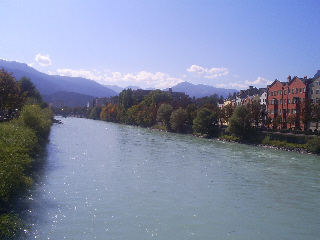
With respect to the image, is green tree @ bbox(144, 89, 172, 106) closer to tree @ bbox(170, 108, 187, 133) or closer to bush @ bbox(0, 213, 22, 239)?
tree @ bbox(170, 108, 187, 133)

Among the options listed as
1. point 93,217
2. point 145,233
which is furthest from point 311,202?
point 93,217

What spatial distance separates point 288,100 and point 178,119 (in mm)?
23334

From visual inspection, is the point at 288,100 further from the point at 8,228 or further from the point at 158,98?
the point at 8,228

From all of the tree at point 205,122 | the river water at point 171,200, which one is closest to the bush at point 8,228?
the river water at point 171,200

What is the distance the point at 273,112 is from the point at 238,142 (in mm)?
12097

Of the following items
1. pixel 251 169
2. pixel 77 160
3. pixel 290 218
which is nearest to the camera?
pixel 290 218

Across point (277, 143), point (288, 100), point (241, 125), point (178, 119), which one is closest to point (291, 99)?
point (288, 100)

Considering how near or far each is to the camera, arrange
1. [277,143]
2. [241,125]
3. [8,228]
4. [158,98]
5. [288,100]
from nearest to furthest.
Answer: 1. [8,228]
2. [277,143]
3. [241,125]
4. [288,100]
5. [158,98]

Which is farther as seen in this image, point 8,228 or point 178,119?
point 178,119

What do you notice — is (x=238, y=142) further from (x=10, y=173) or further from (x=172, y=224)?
(x=10, y=173)

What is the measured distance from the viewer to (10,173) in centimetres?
1341

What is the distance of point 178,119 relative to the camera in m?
66.1

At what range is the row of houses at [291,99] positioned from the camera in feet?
153

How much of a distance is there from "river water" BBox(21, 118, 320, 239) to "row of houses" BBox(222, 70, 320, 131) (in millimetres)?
20162
